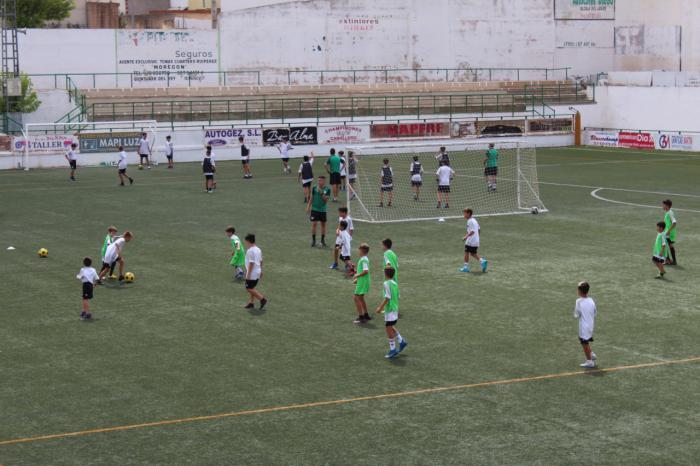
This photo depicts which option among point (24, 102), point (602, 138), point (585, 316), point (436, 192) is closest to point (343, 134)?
point (602, 138)

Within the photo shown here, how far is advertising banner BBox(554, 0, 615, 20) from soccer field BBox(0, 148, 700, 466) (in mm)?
57854

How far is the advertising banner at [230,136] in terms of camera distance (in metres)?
59.9

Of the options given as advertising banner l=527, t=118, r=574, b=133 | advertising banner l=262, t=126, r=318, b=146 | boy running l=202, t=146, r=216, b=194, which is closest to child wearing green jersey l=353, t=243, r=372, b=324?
boy running l=202, t=146, r=216, b=194

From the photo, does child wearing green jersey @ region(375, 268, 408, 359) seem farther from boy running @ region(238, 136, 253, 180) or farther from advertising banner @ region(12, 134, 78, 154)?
advertising banner @ region(12, 134, 78, 154)

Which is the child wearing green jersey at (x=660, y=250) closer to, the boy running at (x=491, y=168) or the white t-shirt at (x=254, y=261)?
the white t-shirt at (x=254, y=261)

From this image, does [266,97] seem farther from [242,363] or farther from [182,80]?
[242,363]

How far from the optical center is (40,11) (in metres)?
96.8

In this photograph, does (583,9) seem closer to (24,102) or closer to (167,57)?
(167,57)

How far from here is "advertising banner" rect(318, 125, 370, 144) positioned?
63000mm

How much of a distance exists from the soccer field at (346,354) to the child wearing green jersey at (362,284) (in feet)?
1.24

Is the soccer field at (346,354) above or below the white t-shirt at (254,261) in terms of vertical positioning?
below

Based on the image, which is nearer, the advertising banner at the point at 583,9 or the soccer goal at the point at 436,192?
the soccer goal at the point at 436,192

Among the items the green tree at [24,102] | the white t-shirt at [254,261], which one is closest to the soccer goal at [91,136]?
the green tree at [24,102]

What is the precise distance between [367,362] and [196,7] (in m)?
80.4
